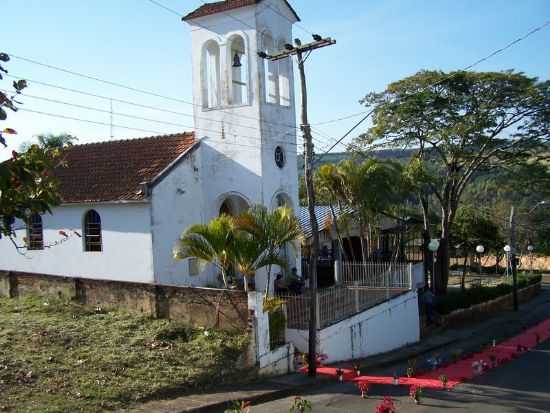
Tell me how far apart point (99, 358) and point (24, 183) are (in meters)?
6.15

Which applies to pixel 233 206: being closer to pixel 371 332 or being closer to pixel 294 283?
pixel 294 283

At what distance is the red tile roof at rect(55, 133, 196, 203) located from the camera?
57.9 feet

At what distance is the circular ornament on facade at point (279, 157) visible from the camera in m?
18.7

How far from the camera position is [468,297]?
2523 cm

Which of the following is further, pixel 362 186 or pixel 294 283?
pixel 362 186

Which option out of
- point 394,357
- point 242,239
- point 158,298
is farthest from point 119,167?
point 394,357

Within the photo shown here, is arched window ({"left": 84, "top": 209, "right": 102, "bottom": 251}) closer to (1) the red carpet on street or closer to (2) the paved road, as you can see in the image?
(1) the red carpet on street

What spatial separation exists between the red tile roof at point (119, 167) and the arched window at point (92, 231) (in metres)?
0.63

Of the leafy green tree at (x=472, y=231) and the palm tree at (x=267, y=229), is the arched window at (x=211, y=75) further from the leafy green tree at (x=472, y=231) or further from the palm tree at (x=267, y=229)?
the leafy green tree at (x=472, y=231)

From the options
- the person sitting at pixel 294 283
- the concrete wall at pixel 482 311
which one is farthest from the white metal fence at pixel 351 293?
the concrete wall at pixel 482 311

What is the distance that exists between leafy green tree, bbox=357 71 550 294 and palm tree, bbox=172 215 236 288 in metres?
12.5

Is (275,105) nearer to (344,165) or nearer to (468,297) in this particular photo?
(344,165)

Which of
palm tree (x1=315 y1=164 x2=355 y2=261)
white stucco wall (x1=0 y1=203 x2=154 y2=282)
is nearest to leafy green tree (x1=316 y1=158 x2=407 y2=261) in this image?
palm tree (x1=315 y1=164 x2=355 y2=261)

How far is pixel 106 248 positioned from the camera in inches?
697
